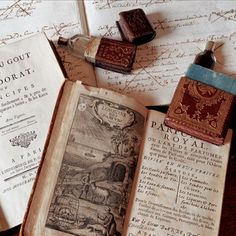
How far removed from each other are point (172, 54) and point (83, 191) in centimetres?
32

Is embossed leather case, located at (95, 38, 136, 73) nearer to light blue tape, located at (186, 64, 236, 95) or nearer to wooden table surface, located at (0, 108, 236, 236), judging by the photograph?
light blue tape, located at (186, 64, 236, 95)

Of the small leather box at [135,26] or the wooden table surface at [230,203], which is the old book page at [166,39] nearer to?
the small leather box at [135,26]

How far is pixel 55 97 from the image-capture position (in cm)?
81

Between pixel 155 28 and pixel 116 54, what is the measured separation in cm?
11

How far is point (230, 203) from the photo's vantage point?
2.66 feet

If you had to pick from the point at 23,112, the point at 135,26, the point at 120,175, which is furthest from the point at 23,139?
the point at 135,26

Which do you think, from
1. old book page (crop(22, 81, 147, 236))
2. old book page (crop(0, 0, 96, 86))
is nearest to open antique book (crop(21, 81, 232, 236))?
old book page (crop(22, 81, 147, 236))

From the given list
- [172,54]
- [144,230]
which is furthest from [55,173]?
[172,54]

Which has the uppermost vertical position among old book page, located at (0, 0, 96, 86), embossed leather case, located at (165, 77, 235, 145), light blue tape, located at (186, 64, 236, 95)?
old book page, located at (0, 0, 96, 86)

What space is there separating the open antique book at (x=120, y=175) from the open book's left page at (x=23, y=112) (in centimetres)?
4

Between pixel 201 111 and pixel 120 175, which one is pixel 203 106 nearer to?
pixel 201 111

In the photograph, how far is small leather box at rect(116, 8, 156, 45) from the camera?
84 centimetres

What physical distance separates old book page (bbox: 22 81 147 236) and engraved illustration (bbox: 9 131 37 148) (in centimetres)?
5

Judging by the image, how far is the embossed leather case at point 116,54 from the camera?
2.72 feet
